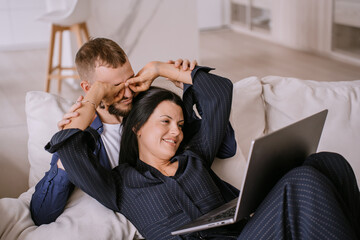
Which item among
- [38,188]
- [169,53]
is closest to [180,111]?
[38,188]

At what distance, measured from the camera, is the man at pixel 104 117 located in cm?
164

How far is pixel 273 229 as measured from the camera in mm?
1338

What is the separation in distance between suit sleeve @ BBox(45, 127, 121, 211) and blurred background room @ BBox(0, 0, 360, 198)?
103 inches

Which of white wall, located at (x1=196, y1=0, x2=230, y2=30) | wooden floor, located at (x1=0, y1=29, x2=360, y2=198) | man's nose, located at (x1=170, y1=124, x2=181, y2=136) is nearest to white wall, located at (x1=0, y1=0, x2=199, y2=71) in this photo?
wooden floor, located at (x1=0, y1=29, x2=360, y2=198)

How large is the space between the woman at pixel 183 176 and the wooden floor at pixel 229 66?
6.15 ft

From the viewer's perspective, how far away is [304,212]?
1.30m

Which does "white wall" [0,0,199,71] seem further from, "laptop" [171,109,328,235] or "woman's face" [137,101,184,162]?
"laptop" [171,109,328,235]

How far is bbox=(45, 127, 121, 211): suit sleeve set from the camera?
1546 mm

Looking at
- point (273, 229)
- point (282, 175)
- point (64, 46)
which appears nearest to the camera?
point (273, 229)

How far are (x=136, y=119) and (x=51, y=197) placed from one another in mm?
417

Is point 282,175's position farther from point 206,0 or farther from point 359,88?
point 206,0

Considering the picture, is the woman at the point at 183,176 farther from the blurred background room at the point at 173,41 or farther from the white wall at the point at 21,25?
the white wall at the point at 21,25

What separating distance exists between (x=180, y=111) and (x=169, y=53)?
11.0 feet

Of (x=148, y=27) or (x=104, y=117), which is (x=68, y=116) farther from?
(x=148, y=27)
